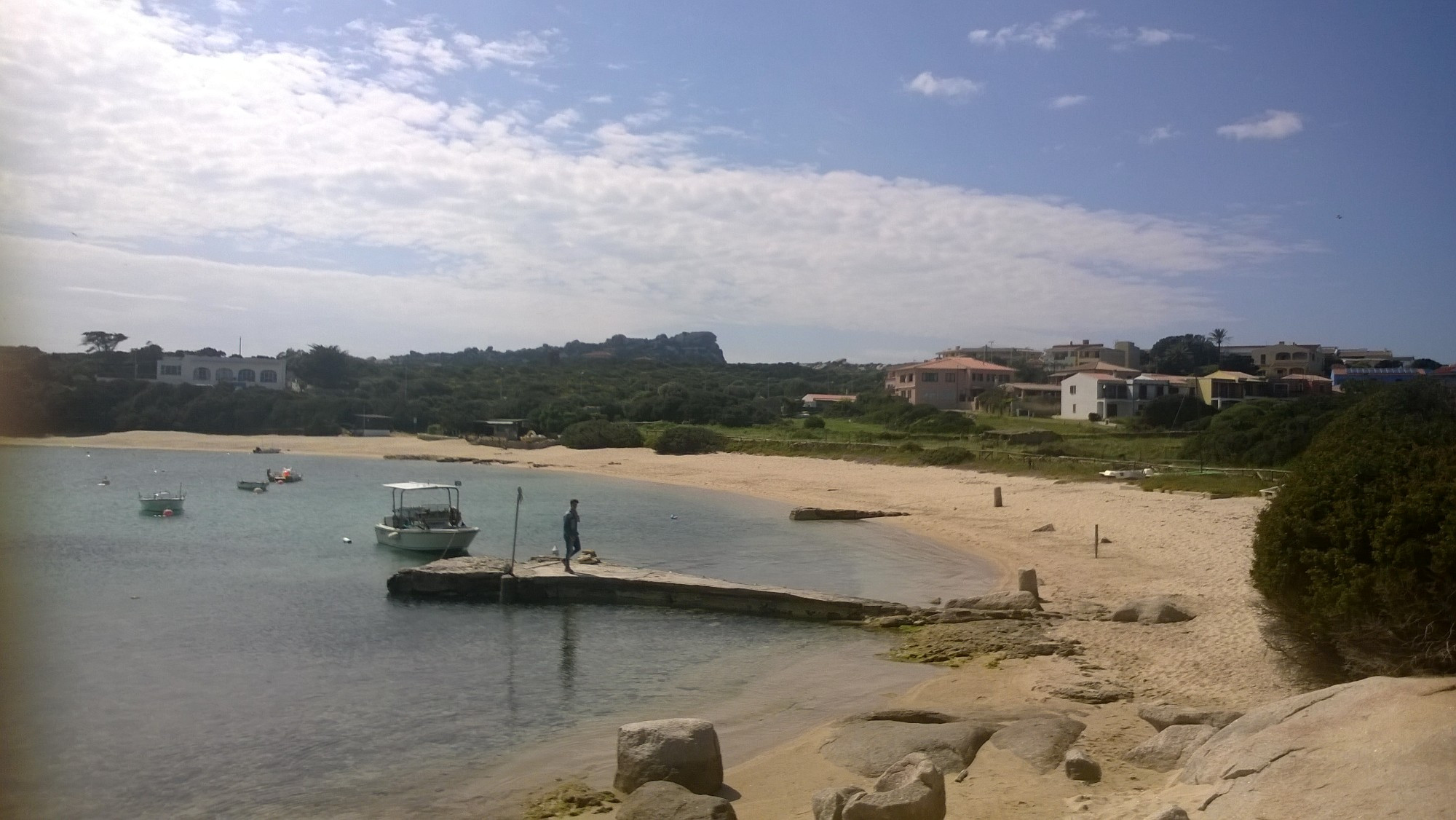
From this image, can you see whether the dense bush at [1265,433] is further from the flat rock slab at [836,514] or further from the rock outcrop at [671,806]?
the rock outcrop at [671,806]

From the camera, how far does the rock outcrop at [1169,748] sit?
9.18 metres

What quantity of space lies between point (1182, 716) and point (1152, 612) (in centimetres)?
662

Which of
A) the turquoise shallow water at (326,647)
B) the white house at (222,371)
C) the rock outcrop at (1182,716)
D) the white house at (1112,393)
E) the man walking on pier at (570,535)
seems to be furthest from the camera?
the white house at (222,371)

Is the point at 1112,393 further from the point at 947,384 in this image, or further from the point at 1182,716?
the point at 1182,716

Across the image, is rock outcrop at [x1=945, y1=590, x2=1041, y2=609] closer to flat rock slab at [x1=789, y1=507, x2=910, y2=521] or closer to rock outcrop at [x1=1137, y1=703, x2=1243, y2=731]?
rock outcrop at [x1=1137, y1=703, x2=1243, y2=731]

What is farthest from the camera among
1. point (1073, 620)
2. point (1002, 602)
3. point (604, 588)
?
point (604, 588)

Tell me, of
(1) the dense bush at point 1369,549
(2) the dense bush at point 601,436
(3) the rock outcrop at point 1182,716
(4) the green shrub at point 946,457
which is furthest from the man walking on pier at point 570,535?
(2) the dense bush at point 601,436

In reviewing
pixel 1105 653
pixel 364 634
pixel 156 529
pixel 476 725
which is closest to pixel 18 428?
pixel 156 529

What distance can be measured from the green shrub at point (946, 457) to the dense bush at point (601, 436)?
24.9m

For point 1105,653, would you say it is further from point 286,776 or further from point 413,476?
point 413,476

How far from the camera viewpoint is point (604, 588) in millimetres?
21984

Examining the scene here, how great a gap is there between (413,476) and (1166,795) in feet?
178

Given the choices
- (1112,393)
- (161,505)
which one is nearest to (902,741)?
(161,505)

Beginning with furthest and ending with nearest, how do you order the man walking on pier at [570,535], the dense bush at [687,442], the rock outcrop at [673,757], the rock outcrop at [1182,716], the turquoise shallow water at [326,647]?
1. the dense bush at [687,442]
2. the man walking on pier at [570,535]
3. the turquoise shallow water at [326,647]
4. the rock outcrop at [673,757]
5. the rock outcrop at [1182,716]
